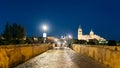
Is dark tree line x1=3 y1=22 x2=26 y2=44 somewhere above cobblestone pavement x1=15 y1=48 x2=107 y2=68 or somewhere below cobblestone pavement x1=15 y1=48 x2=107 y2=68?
above

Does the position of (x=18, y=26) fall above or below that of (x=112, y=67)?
above

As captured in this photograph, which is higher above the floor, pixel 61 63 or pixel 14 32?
pixel 14 32

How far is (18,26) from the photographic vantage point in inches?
6132

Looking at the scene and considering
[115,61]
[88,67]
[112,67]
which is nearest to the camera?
[115,61]

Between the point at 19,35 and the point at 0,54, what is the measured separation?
142 m

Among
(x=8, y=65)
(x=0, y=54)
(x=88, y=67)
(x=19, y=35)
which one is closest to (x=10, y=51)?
(x=8, y=65)

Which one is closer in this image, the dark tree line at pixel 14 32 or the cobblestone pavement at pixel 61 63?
the cobblestone pavement at pixel 61 63

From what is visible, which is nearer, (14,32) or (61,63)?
(61,63)

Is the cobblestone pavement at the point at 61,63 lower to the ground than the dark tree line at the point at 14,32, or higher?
lower

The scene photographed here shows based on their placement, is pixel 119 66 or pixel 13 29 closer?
pixel 119 66

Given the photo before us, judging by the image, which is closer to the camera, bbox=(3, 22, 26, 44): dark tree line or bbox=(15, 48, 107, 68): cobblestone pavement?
bbox=(15, 48, 107, 68): cobblestone pavement

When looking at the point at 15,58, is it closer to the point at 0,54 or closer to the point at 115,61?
the point at 0,54

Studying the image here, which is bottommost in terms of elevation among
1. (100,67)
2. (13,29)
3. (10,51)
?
(100,67)

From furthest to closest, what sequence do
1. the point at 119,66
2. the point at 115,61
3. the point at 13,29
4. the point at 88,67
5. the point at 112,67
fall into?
the point at 13,29 → the point at 88,67 → the point at 112,67 → the point at 115,61 → the point at 119,66
